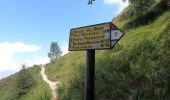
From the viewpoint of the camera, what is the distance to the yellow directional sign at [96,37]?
7.57m

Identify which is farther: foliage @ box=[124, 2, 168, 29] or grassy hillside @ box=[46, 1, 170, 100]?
foliage @ box=[124, 2, 168, 29]

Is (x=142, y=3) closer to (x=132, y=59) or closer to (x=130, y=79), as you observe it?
(x=132, y=59)

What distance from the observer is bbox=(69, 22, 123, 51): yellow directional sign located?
298 inches

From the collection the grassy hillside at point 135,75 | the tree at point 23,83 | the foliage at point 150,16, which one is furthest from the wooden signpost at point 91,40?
the tree at point 23,83

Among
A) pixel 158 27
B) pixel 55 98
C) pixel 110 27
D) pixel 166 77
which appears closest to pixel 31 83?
pixel 55 98

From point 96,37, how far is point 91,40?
14 centimetres

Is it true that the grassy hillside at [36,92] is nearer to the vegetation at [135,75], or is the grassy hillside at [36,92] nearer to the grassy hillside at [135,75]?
the vegetation at [135,75]

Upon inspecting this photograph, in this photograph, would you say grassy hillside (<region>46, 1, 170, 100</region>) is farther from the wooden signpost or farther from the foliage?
the wooden signpost

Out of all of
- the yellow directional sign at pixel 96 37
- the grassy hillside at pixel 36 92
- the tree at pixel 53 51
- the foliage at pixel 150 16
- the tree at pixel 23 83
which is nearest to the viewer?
the yellow directional sign at pixel 96 37

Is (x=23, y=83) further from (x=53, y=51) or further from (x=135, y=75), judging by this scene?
(x=53, y=51)

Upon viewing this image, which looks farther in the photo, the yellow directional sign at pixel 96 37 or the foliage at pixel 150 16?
the foliage at pixel 150 16

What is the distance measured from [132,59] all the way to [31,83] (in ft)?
67.4

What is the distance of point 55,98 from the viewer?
22812mm

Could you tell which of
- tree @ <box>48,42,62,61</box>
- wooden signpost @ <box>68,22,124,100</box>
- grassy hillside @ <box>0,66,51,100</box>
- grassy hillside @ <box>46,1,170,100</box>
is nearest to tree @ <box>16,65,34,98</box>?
grassy hillside @ <box>0,66,51,100</box>
